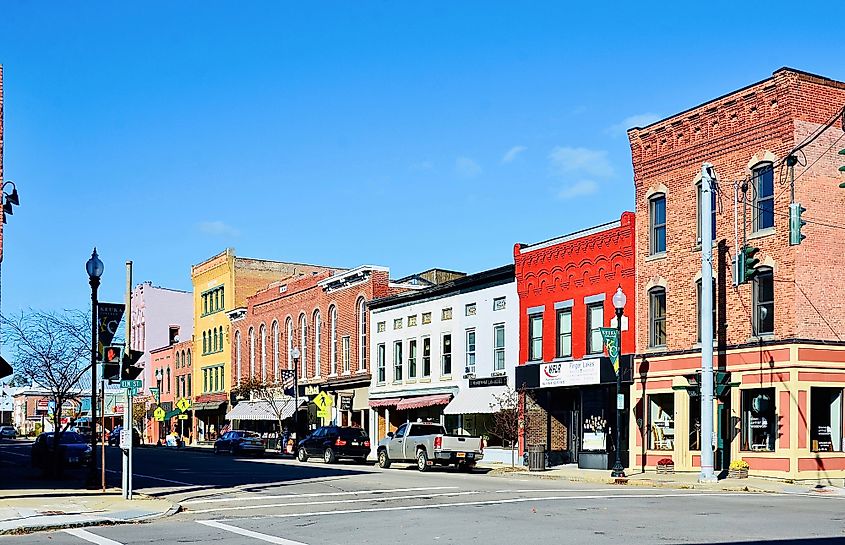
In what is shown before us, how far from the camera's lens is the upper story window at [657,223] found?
37.4 metres

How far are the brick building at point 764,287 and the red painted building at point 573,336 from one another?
2319mm

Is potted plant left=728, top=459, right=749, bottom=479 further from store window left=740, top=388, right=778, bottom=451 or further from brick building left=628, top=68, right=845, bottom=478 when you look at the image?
store window left=740, top=388, right=778, bottom=451

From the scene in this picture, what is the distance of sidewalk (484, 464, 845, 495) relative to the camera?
1110 inches

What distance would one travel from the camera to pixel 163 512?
21.3 m

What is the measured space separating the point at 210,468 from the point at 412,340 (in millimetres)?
14326

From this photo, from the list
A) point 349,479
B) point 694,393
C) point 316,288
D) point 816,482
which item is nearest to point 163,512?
point 349,479

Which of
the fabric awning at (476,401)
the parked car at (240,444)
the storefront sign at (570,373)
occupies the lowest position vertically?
the parked car at (240,444)

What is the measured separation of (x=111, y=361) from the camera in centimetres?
2411

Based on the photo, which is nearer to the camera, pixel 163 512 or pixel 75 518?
pixel 75 518

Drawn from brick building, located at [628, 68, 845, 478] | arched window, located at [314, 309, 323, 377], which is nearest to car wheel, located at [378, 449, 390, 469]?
brick building, located at [628, 68, 845, 478]

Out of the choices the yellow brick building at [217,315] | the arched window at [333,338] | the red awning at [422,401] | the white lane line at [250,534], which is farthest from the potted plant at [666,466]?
the yellow brick building at [217,315]

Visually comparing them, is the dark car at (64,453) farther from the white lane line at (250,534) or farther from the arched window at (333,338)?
the arched window at (333,338)

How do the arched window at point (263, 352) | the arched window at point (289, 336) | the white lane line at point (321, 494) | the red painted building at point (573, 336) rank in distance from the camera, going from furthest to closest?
the arched window at point (263, 352)
the arched window at point (289, 336)
the red painted building at point (573, 336)
the white lane line at point (321, 494)

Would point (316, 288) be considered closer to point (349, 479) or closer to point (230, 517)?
point (349, 479)
